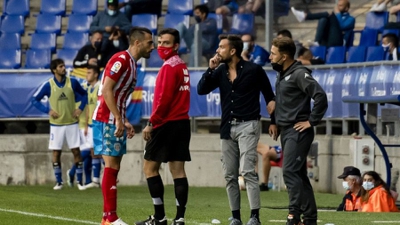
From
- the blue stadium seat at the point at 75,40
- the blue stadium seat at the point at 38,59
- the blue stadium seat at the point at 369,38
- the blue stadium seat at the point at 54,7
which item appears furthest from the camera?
the blue stadium seat at the point at 54,7

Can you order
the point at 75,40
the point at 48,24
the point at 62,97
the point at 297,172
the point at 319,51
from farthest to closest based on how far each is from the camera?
the point at 48,24
the point at 75,40
the point at 319,51
the point at 62,97
the point at 297,172

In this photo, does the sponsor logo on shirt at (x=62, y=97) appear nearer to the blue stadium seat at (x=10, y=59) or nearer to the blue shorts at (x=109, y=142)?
the blue stadium seat at (x=10, y=59)

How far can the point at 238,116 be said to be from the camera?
1117 cm

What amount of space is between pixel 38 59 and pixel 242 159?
1152cm

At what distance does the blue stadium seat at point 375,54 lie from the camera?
59.1ft

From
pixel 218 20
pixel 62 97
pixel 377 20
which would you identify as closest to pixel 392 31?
pixel 377 20

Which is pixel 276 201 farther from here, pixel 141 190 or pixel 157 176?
pixel 157 176

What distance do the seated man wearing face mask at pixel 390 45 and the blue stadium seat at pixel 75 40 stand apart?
6450mm

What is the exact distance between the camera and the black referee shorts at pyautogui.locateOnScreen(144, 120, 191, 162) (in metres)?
11.0

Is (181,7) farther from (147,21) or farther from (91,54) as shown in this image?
(91,54)

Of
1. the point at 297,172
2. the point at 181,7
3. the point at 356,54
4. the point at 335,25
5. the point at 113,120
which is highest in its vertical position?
the point at 181,7

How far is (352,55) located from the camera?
18.8 meters

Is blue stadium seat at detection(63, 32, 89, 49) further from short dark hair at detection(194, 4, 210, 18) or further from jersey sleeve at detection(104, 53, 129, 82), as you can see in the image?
jersey sleeve at detection(104, 53, 129, 82)

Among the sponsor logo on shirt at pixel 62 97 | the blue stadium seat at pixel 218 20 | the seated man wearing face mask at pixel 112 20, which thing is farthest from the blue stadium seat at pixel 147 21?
the sponsor logo on shirt at pixel 62 97
